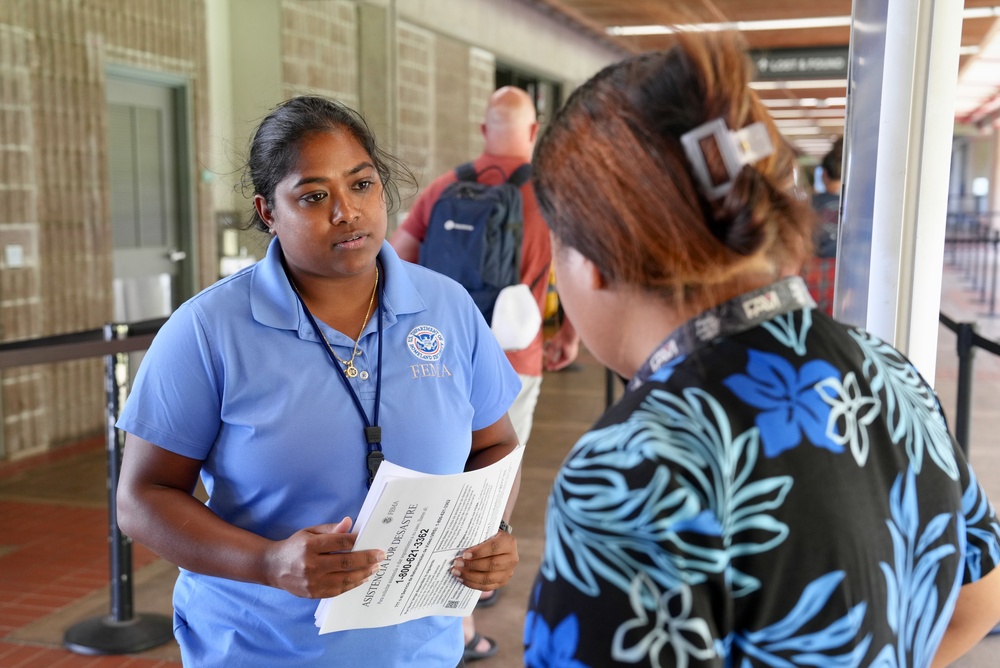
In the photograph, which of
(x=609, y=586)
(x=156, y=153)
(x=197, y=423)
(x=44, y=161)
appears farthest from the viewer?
(x=156, y=153)

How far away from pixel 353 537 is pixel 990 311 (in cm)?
1423

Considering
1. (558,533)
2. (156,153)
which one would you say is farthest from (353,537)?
(156,153)

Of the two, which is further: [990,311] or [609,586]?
[990,311]

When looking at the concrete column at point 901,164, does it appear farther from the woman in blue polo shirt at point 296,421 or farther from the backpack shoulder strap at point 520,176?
the backpack shoulder strap at point 520,176

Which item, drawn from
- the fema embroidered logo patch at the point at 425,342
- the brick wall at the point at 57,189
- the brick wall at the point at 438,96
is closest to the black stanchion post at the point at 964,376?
the fema embroidered logo patch at the point at 425,342

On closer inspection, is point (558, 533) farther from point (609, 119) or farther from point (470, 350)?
point (470, 350)

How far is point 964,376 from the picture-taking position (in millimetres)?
3928

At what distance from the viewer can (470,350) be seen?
1789mm

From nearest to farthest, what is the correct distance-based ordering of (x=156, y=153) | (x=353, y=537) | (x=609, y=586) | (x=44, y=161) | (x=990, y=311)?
(x=609, y=586)
(x=353, y=537)
(x=44, y=161)
(x=156, y=153)
(x=990, y=311)

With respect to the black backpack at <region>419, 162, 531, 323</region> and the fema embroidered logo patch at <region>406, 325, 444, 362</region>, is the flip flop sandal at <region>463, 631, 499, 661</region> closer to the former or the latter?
the black backpack at <region>419, 162, 531, 323</region>

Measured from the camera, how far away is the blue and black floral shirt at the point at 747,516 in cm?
79

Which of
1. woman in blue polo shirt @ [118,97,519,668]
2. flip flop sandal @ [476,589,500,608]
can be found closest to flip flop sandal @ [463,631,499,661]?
flip flop sandal @ [476,589,500,608]

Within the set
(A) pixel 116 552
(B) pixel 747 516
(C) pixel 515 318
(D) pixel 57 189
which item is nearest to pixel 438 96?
(D) pixel 57 189

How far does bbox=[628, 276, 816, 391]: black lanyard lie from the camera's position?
89 cm
